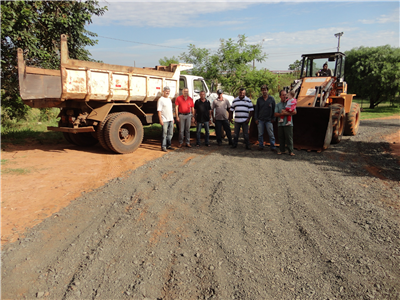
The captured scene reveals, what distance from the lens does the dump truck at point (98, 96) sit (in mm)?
6770

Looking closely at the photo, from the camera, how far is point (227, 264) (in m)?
3.01

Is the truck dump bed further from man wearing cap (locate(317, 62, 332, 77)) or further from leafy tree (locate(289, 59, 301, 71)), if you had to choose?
leafy tree (locate(289, 59, 301, 71))

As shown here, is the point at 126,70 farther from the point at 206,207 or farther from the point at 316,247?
the point at 316,247

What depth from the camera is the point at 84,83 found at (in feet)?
23.7

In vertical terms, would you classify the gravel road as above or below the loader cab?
below

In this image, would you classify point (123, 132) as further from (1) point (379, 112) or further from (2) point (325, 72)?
(1) point (379, 112)

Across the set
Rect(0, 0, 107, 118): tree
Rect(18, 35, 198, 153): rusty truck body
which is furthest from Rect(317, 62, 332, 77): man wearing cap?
Rect(0, 0, 107, 118): tree

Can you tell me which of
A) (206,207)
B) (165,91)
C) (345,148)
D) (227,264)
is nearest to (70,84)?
(165,91)

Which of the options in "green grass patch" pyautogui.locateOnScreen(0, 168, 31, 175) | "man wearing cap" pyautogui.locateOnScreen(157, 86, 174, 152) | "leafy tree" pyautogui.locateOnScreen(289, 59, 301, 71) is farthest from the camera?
"leafy tree" pyautogui.locateOnScreen(289, 59, 301, 71)

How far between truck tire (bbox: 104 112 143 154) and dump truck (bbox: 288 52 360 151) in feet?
15.2

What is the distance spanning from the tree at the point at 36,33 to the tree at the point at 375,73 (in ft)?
81.9

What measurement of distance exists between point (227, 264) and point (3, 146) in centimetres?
817

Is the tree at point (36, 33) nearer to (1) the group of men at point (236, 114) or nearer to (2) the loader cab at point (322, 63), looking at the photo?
(1) the group of men at point (236, 114)

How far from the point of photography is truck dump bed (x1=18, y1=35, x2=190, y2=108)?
661 centimetres
